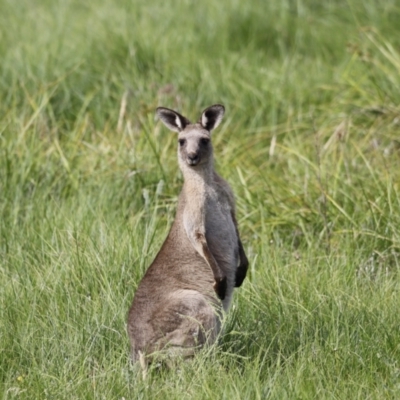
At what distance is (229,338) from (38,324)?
0.94m

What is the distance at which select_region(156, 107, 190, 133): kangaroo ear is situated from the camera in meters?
4.82

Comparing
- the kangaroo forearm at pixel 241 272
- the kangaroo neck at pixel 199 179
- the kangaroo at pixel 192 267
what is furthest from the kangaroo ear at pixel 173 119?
the kangaroo forearm at pixel 241 272

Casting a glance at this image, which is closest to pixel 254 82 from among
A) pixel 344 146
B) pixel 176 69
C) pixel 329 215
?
pixel 176 69

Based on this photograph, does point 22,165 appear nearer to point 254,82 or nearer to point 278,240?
point 278,240

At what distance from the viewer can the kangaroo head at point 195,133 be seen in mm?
4668

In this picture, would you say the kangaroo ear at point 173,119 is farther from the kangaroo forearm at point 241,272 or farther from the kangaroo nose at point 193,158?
the kangaroo forearm at point 241,272

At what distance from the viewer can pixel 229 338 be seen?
4.66m

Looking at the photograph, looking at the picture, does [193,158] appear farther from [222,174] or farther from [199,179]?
[222,174]

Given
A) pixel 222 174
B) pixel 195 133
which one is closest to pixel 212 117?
pixel 195 133

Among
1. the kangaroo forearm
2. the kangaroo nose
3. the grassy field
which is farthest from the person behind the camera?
the kangaroo forearm

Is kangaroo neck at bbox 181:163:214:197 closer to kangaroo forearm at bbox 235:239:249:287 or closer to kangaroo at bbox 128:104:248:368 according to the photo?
kangaroo at bbox 128:104:248:368

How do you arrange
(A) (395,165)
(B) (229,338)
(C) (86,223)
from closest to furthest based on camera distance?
(B) (229,338)
(C) (86,223)
(A) (395,165)

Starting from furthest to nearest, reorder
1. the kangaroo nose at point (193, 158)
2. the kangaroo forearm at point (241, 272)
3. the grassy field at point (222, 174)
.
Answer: the kangaroo forearm at point (241, 272) → the kangaroo nose at point (193, 158) → the grassy field at point (222, 174)

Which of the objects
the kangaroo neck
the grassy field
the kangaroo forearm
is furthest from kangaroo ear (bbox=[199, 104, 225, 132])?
the grassy field
